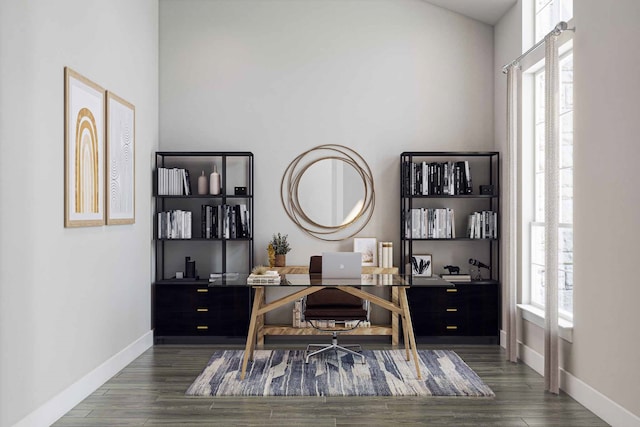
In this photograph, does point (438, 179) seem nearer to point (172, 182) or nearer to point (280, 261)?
point (280, 261)

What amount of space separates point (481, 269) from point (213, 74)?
11.2 ft

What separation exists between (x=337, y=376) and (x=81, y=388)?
1.83 meters

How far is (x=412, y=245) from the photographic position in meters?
5.91

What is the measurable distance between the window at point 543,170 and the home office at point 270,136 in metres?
0.14

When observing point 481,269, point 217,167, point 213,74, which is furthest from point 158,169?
point 481,269

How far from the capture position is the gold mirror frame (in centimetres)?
597

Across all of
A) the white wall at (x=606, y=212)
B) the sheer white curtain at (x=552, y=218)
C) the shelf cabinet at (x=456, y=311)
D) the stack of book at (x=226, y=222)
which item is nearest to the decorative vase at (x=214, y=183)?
the stack of book at (x=226, y=222)

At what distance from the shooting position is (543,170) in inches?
198

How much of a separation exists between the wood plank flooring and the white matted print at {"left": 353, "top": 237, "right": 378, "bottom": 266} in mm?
1765

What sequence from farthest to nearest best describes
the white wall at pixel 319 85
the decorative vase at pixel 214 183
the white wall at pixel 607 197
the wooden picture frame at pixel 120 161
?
the white wall at pixel 319 85
the decorative vase at pixel 214 183
the wooden picture frame at pixel 120 161
the white wall at pixel 607 197

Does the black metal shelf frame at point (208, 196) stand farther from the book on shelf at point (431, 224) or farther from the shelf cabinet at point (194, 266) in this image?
the book on shelf at point (431, 224)

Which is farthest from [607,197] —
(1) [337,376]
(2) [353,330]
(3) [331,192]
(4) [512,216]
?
(3) [331,192]

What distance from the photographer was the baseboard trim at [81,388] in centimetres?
341

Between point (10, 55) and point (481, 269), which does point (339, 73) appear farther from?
point (10, 55)
